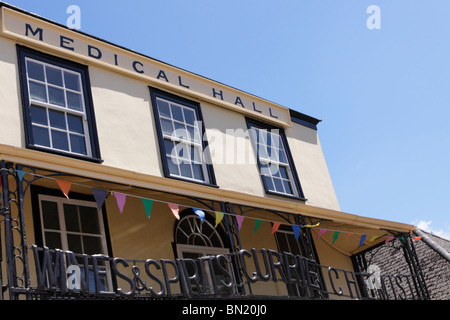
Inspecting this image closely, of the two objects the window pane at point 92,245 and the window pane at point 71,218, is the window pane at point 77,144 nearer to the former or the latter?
the window pane at point 71,218

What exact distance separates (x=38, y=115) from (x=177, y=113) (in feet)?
10.3

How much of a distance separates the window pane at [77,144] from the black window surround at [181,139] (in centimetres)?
159

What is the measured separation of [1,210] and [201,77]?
6193 millimetres

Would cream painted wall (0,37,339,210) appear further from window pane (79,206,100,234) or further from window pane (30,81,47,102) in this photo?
window pane (79,206,100,234)

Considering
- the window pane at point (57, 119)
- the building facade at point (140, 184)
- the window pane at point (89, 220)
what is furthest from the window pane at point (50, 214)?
the window pane at point (57, 119)

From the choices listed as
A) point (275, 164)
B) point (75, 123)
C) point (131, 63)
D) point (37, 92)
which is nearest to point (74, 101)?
point (75, 123)

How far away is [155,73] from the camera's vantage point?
37.8 ft

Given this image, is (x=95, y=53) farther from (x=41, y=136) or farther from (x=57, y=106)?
(x=41, y=136)

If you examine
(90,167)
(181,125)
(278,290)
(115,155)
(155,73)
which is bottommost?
(278,290)

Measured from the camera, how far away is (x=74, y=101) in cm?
996

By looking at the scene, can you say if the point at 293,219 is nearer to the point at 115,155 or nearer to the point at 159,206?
the point at 159,206

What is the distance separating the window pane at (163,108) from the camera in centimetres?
1134

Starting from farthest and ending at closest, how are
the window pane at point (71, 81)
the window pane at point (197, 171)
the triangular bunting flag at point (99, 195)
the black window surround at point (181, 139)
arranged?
the window pane at point (197, 171)
the black window surround at point (181, 139)
the window pane at point (71, 81)
the triangular bunting flag at point (99, 195)
